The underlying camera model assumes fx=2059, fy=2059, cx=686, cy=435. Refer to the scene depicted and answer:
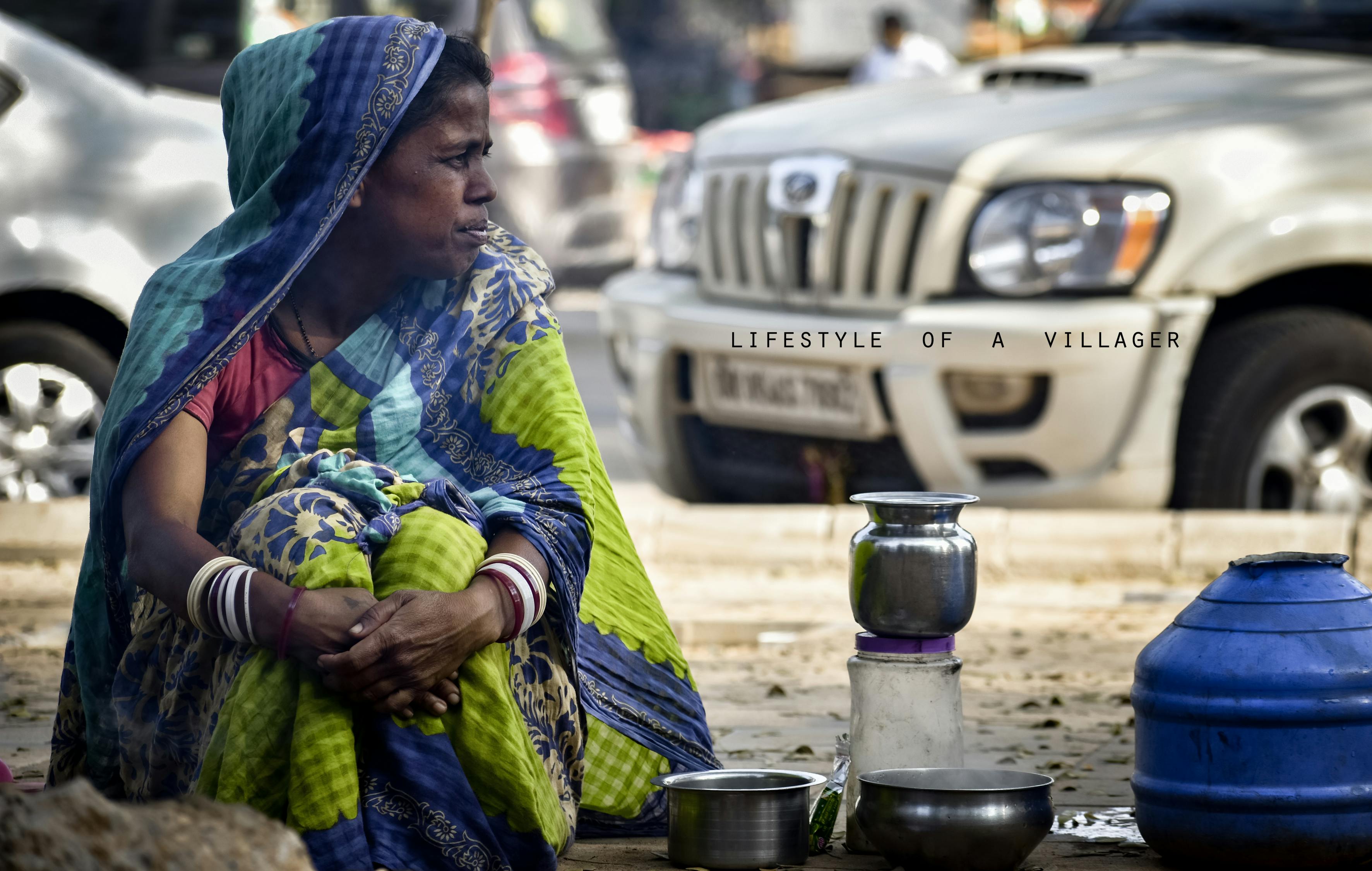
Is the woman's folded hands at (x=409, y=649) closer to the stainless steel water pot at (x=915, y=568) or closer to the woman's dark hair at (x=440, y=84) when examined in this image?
the stainless steel water pot at (x=915, y=568)

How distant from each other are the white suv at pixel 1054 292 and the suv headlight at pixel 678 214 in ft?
0.22

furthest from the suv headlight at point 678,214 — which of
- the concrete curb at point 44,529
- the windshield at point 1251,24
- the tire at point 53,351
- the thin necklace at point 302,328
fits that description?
the thin necklace at point 302,328

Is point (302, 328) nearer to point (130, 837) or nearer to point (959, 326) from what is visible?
point (130, 837)

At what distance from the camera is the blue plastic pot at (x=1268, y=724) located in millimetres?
2951

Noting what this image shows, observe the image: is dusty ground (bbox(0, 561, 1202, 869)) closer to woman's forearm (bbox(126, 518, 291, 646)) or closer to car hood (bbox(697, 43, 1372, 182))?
woman's forearm (bbox(126, 518, 291, 646))

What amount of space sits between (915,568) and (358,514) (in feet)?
2.72

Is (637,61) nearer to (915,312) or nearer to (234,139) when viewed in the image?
(915,312)

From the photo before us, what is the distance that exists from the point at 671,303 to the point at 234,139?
3.25 m

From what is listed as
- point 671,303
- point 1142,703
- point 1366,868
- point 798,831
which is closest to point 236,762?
point 798,831

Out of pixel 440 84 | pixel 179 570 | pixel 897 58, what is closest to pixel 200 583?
pixel 179 570

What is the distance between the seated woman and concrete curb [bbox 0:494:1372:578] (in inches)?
123

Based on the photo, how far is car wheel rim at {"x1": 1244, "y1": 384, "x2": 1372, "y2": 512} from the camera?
19.6 ft

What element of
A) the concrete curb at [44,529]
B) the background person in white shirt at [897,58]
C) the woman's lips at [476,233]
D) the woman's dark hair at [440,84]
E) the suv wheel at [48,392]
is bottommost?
the concrete curb at [44,529]

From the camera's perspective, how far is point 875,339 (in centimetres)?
577
